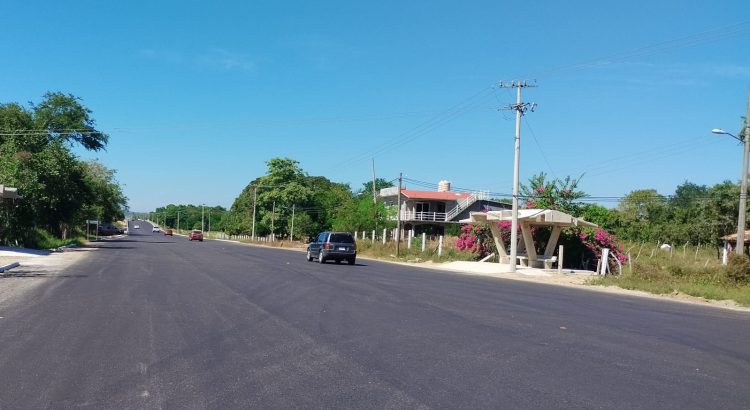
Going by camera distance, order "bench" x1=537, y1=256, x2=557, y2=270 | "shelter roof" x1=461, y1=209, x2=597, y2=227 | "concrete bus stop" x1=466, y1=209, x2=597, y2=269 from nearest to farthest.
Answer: "shelter roof" x1=461, y1=209, x2=597, y2=227 < "concrete bus stop" x1=466, y1=209, x2=597, y2=269 < "bench" x1=537, y1=256, x2=557, y2=270

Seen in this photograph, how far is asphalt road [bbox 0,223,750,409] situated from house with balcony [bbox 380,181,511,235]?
65395 millimetres

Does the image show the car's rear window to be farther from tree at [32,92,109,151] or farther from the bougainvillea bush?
tree at [32,92,109,151]

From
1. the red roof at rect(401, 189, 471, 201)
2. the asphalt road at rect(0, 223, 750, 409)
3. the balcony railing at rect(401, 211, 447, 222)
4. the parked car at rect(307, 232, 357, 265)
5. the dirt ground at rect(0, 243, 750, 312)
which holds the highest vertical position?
the red roof at rect(401, 189, 471, 201)

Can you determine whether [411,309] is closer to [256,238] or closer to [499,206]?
[499,206]

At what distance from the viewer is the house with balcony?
81.9 meters

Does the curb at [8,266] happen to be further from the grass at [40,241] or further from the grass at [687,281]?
the grass at [687,281]

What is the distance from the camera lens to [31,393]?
6.66m

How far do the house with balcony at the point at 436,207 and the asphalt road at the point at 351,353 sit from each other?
65.4 metres

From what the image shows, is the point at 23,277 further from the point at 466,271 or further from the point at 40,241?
the point at 40,241

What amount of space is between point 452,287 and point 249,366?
14753 millimetres

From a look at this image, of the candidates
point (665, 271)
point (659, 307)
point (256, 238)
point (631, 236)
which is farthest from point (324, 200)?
point (659, 307)

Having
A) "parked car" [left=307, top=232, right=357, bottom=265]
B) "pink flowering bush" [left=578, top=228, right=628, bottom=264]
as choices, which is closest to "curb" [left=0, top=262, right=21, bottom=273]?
"parked car" [left=307, top=232, right=357, bottom=265]

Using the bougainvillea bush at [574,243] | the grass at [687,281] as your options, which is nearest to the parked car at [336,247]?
the bougainvillea bush at [574,243]

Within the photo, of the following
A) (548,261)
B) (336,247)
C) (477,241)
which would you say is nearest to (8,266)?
(336,247)
